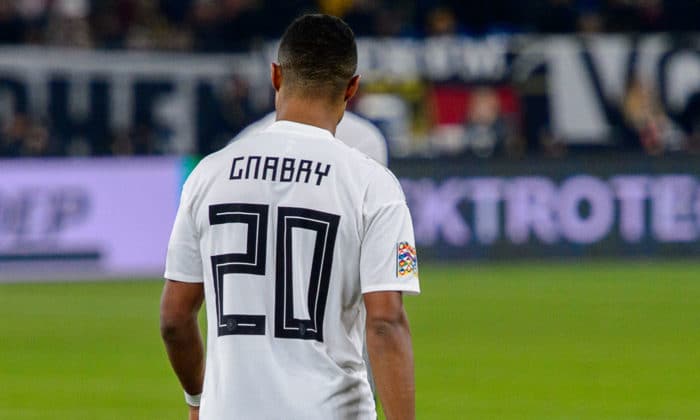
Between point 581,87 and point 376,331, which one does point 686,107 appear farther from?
point 376,331

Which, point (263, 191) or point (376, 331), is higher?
point (263, 191)

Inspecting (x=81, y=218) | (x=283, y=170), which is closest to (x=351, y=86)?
(x=283, y=170)

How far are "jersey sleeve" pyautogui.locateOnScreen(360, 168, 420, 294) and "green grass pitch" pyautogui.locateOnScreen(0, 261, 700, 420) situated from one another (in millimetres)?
4927

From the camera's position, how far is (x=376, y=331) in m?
3.59

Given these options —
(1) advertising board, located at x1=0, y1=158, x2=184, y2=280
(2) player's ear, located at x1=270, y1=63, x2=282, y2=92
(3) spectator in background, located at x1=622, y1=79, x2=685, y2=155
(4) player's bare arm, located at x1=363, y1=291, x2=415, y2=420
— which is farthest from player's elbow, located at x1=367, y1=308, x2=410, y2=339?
(3) spectator in background, located at x1=622, y1=79, x2=685, y2=155

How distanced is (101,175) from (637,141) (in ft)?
22.5

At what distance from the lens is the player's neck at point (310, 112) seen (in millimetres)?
3699

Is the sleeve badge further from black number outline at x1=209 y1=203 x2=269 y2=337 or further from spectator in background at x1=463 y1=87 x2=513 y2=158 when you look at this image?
spectator in background at x1=463 y1=87 x2=513 y2=158

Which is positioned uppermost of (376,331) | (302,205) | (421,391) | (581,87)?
(581,87)

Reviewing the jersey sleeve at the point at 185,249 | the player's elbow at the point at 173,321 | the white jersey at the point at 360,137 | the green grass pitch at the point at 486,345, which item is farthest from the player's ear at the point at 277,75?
the green grass pitch at the point at 486,345

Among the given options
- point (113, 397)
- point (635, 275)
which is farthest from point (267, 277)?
point (635, 275)

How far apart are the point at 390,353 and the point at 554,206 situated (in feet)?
46.6

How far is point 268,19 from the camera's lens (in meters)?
20.8

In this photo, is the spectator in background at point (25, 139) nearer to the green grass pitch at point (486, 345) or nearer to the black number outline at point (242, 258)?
the green grass pitch at point (486, 345)
